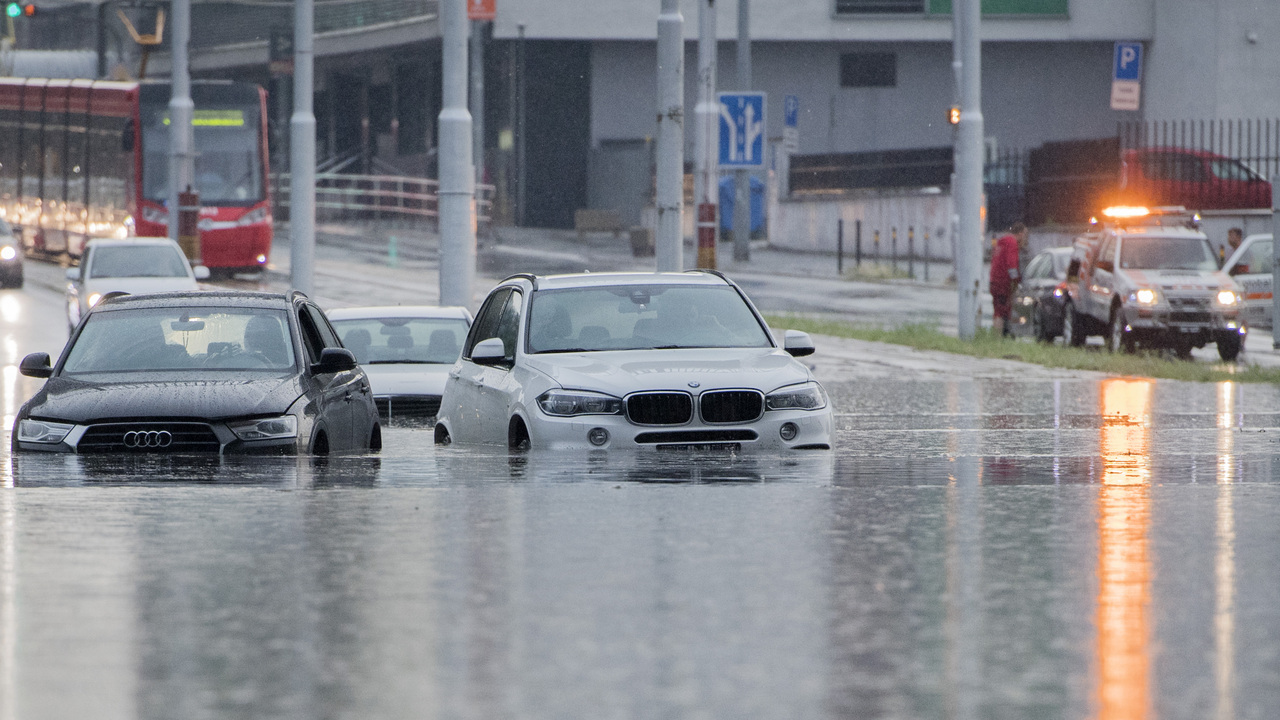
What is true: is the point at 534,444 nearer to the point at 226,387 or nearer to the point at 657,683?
the point at 226,387

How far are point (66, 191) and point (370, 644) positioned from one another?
132 ft

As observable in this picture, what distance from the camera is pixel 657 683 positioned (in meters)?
5.70

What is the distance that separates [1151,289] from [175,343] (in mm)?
16061

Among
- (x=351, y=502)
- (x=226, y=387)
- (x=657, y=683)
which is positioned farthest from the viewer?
(x=226, y=387)

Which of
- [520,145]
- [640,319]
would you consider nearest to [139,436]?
[640,319]

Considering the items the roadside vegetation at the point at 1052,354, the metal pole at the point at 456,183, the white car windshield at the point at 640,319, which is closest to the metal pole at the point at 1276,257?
the roadside vegetation at the point at 1052,354

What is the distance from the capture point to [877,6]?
59312mm

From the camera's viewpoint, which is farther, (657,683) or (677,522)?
(677,522)

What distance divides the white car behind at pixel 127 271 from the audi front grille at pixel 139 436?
1718cm

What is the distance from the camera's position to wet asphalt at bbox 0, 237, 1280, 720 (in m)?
5.65

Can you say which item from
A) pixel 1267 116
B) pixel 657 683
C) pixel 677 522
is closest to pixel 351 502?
pixel 677 522

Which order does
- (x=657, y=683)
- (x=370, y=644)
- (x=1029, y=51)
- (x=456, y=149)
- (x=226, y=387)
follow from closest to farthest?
(x=657, y=683) < (x=370, y=644) < (x=226, y=387) < (x=456, y=149) < (x=1029, y=51)

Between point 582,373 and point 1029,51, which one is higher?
point 1029,51

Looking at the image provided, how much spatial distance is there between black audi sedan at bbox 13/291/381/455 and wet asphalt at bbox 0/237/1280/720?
0.90ft
